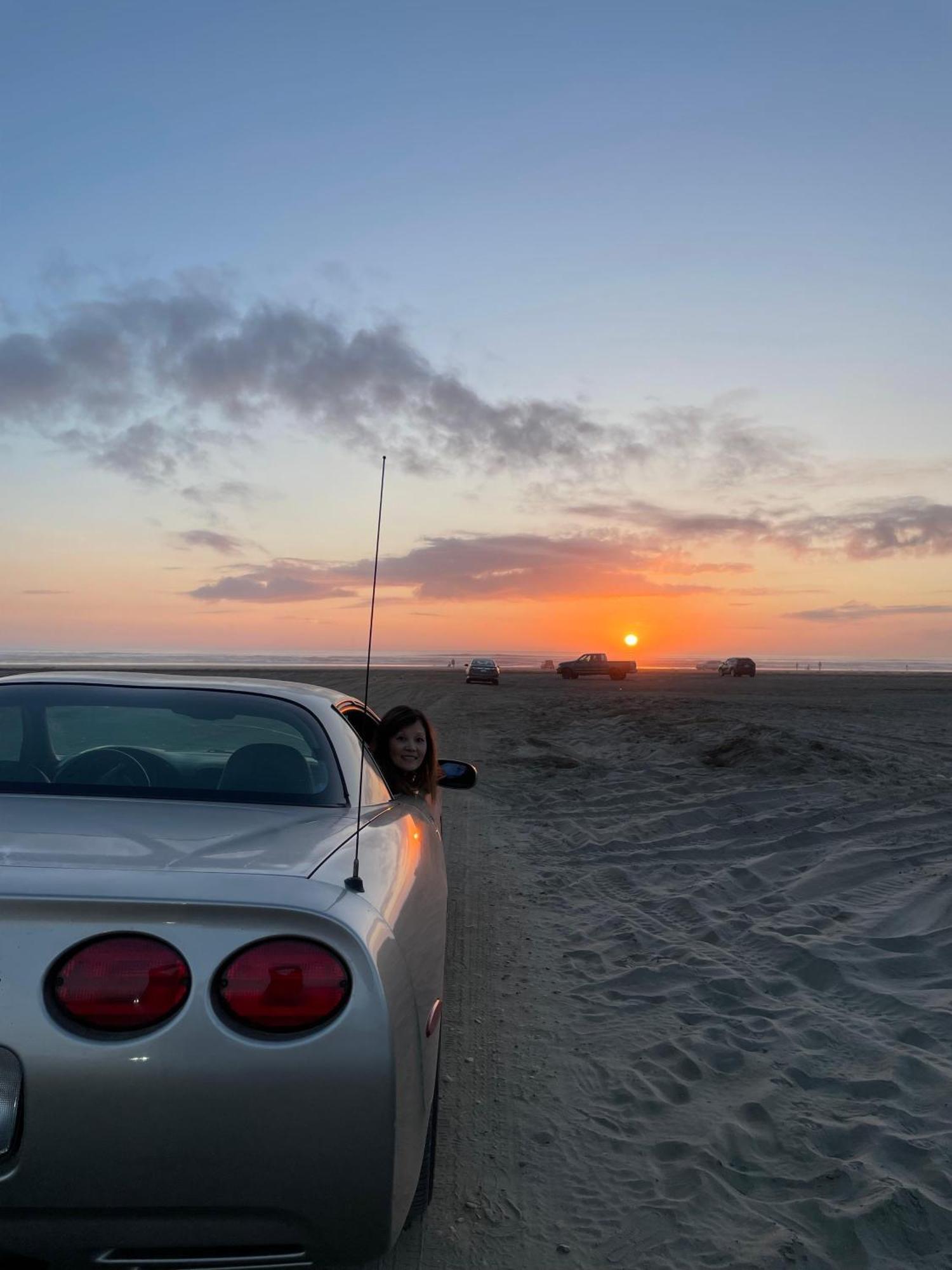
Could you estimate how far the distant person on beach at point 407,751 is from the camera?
4805 mm

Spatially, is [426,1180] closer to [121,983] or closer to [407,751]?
[121,983]

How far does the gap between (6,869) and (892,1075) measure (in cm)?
335

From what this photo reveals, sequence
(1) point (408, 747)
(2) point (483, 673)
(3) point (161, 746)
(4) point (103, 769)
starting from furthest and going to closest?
(2) point (483, 673), (1) point (408, 747), (3) point (161, 746), (4) point (103, 769)

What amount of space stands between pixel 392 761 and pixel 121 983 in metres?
3.06

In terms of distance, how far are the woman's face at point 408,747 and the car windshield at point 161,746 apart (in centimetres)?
107

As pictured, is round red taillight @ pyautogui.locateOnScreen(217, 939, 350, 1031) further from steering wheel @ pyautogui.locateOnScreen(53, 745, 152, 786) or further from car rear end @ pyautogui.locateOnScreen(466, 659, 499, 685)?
car rear end @ pyautogui.locateOnScreen(466, 659, 499, 685)

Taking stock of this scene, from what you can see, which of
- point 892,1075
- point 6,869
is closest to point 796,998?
point 892,1075

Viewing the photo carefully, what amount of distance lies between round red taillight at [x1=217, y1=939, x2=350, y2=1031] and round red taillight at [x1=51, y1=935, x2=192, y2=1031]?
9 centimetres

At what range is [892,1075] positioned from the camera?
149 inches

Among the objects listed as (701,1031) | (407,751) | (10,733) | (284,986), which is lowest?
(701,1031)

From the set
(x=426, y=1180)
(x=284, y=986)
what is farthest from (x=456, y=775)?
(x=284, y=986)

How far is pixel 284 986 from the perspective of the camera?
6.10 feet

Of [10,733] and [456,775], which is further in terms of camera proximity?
[456,775]

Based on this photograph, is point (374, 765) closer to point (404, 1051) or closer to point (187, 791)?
point (187, 791)
